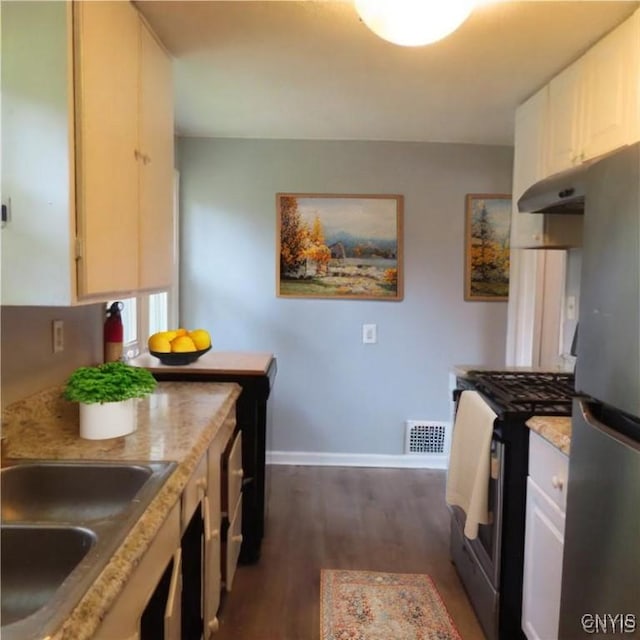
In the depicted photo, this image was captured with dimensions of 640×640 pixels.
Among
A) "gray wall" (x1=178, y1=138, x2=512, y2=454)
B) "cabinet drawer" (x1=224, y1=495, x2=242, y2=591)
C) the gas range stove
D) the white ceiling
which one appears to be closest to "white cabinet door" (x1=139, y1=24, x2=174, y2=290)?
the white ceiling

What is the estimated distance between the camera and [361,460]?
3539 mm

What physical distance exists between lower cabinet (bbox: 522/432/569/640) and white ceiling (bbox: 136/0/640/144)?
154cm

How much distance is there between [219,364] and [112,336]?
467 mm

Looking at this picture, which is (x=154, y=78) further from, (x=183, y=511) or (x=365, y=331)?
(x=365, y=331)

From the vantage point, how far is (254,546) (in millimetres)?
2295

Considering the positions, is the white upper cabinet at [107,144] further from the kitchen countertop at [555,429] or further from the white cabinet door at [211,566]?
the kitchen countertop at [555,429]

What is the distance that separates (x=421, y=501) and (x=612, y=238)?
226cm

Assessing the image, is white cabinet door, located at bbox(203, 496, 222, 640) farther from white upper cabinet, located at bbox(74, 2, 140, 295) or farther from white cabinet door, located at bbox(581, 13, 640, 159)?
white cabinet door, located at bbox(581, 13, 640, 159)

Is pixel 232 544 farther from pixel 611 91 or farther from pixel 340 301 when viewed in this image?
pixel 611 91

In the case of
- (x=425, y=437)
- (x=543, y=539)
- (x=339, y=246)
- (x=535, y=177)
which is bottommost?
(x=425, y=437)

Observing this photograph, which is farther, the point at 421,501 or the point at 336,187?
the point at 336,187

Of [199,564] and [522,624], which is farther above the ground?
[199,564]

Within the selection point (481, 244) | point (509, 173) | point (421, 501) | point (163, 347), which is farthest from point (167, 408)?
point (509, 173)

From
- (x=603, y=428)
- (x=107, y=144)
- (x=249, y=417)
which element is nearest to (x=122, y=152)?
(x=107, y=144)
